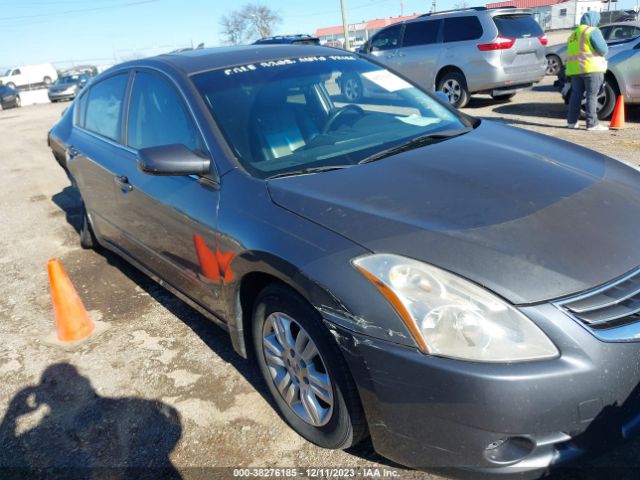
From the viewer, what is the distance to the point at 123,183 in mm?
3547

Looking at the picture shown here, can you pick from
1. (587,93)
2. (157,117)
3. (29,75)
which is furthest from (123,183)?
(29,75)

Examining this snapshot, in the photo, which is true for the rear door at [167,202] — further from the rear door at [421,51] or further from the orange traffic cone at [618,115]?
the rear door at [421,51]

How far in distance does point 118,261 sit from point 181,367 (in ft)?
7.05

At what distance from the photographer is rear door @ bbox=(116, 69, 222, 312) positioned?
9.09 feet

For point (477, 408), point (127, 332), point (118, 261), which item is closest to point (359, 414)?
point (477, 408)

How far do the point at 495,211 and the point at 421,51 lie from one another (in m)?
10.5

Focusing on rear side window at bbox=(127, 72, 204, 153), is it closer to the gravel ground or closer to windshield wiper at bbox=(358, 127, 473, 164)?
windshield wiper at bbox=(358, 127, 473, 164)

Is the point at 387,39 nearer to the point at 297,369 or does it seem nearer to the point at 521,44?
the point at 521,44

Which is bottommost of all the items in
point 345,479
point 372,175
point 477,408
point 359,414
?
point 345,479

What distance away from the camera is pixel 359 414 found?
211 cm

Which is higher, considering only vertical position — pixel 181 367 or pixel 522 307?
pixel 522 307

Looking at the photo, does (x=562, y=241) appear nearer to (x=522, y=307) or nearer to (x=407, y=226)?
(x=522, y=307)

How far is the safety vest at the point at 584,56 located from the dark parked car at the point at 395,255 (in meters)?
5.67

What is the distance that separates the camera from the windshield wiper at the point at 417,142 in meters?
2.73
